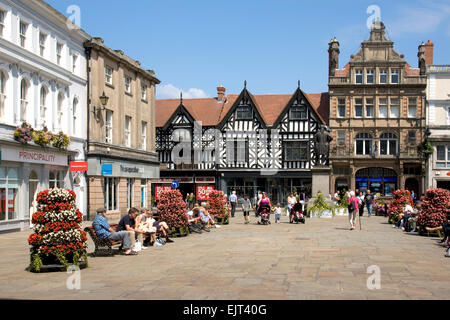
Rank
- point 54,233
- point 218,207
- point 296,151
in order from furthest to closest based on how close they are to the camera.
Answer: point 296,151
point 218,207
point 54,233

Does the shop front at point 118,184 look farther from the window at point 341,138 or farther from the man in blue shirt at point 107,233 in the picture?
the window at point 341,138

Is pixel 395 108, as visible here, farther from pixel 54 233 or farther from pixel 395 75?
pixel 54 233

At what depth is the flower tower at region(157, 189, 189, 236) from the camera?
18.9 metres

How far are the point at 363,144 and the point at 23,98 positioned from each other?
3475 centimetres

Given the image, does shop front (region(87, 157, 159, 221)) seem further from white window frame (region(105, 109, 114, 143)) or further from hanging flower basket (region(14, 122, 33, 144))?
hanging flower basket (region(14, 122, 33, 144))

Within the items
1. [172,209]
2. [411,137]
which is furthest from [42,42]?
→ [411,137]

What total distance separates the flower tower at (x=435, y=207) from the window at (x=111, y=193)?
59.1 feet

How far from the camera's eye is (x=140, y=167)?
3634 cm

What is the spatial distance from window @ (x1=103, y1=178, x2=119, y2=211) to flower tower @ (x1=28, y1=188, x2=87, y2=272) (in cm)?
2014

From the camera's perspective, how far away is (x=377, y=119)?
50938 millimetres

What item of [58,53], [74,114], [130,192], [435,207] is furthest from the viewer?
[130,192]

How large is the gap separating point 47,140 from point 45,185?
225cm

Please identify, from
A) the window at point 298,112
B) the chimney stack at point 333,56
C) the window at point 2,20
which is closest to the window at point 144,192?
the window at point 2,20

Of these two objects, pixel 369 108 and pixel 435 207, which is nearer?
pixel 435 207
